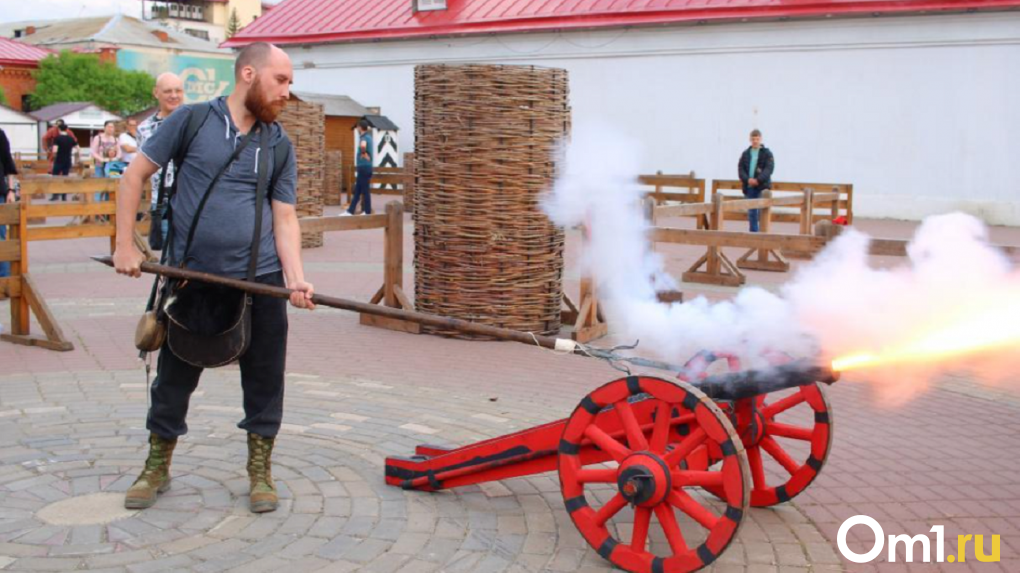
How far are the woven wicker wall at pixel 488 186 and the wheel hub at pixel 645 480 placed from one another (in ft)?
15.1

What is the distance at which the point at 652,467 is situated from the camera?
3768 mm

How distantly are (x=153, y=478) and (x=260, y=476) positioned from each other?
1.50 ft

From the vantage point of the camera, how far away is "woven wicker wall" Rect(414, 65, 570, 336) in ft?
26.6

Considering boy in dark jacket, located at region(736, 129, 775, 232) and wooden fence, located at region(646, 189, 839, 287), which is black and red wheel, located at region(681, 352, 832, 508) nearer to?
wooden fence, located at region(646, 189, 839, 287)

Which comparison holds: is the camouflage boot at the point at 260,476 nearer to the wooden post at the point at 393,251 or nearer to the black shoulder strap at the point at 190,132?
the black shoulder strap at the point at 190,132

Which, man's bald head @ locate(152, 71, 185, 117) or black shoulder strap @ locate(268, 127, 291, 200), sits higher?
man's bald head @ locate(152, 71, 185, 117)

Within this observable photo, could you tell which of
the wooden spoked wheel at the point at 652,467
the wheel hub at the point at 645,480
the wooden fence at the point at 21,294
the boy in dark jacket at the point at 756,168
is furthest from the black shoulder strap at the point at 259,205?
the boy in dark jacket at the point at 756,168

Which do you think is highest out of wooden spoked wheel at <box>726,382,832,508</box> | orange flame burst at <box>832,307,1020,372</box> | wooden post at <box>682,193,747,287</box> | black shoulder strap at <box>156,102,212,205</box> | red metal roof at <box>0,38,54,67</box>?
red metal roof at <box>0,38,54,67</box>

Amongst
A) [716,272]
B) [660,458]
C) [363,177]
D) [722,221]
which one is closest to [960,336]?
[660,458]

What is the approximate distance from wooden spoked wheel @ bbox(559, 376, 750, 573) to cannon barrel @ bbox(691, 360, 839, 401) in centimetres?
19

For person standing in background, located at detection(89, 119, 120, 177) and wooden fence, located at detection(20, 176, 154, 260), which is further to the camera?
person standing in background, located at detection(89, 119, 120, 177)

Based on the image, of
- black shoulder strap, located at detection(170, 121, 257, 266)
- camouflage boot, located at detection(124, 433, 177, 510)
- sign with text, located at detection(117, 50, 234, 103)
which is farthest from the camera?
sign with text, located at detection(117, 50, 234, 103)

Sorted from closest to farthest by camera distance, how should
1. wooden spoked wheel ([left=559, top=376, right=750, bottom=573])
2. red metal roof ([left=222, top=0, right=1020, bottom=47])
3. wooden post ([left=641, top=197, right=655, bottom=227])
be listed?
wooden spoked wheel ([left=559, top=376, right=750, bottom=573]), wooden post ([left=641, top=197, right=655, bottom=227]), red metal roof ([left=222, top=0, right=1020, bottom=47])

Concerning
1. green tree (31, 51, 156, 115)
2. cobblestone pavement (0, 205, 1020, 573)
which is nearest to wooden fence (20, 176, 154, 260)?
cobblestone pavement (0, 205, 1020, 573)
